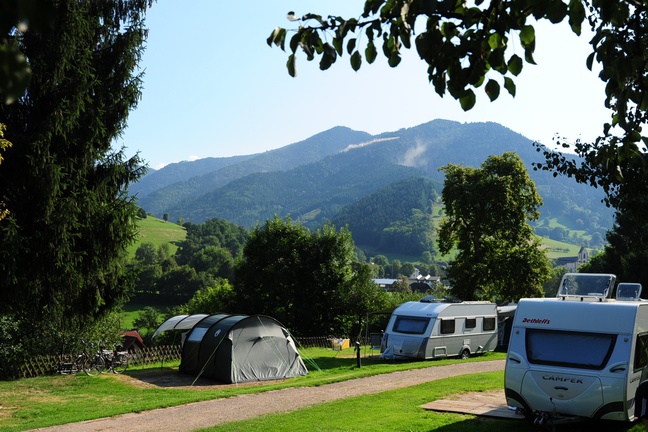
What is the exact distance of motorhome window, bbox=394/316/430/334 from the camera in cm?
2417

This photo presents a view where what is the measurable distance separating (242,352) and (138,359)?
686cm

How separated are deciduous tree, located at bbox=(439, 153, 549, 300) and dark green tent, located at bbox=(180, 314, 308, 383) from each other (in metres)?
16.7

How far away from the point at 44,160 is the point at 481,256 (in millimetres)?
26110

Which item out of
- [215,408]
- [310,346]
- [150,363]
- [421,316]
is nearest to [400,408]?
[215,408]

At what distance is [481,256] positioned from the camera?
3497cm

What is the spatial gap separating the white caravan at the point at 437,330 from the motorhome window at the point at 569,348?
1309cm

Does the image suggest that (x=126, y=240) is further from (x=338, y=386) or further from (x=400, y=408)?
(x=400, y=408)

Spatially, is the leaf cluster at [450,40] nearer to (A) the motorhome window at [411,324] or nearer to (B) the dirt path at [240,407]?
(B) the dirt path at [240,407]

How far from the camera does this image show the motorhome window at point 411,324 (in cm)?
2417

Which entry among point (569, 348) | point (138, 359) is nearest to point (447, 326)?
point (138, 359)

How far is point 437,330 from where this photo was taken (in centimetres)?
2411

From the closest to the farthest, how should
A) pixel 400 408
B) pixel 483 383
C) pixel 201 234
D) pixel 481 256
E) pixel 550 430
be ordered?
pixel 550 430
pixel 400 408
pixel 483 383
pixel 481 256
pixel 201 234

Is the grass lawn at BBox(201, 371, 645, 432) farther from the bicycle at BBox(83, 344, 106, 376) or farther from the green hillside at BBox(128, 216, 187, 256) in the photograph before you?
the green hillside at BBox(128, 216, 187, 256)

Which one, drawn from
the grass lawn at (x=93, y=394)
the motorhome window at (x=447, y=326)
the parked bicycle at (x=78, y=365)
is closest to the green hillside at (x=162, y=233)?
the motorhome window at (x=447, y=326)
